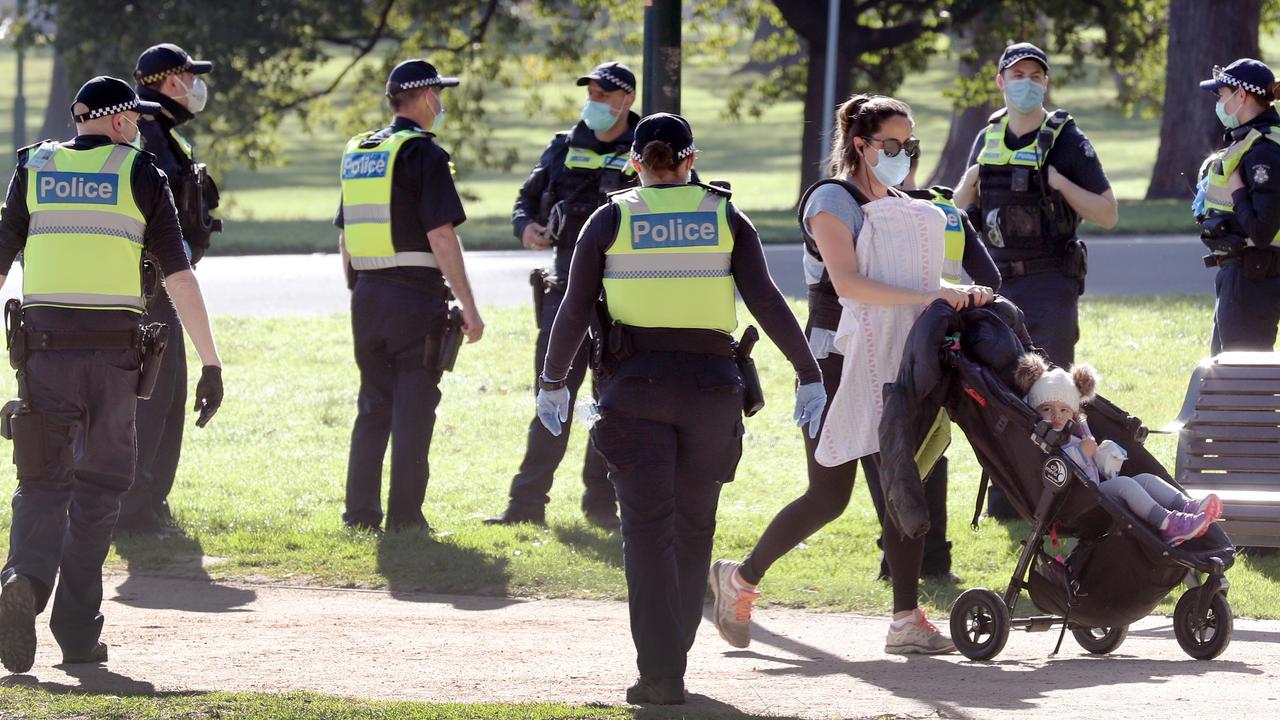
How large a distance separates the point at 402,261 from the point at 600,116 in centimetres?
115

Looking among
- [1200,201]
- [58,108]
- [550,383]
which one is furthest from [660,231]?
[58,108]

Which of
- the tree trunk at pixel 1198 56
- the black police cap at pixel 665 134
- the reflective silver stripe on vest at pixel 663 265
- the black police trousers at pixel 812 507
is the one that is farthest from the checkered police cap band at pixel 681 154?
the tree trunk at pixel 1198 56

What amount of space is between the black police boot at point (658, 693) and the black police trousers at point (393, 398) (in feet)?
10.5

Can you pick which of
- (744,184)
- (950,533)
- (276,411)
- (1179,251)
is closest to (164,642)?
(950,533)

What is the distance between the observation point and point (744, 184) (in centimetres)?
3878

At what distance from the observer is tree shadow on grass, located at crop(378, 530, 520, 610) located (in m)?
7.76

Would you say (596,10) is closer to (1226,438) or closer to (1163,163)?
(1163,163)

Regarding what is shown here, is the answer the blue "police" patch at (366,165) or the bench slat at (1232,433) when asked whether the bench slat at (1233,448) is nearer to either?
the bench slat at (1232,433)

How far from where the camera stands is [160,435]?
334 inches

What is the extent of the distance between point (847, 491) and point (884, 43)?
20205mm

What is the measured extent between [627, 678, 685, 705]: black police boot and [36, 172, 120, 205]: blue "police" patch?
2413 mm

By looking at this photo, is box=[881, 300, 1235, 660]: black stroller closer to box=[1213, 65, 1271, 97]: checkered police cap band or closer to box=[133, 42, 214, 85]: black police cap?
box=[1213, 65, 1271, 97]: checkered police cap band

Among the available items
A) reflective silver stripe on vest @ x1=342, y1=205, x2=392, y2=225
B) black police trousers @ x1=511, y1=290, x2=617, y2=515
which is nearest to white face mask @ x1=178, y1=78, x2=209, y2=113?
reflective silver stripe on vest @ x1=342, y1=205, x2=392, y2=225

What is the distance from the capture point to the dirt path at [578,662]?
559cm
